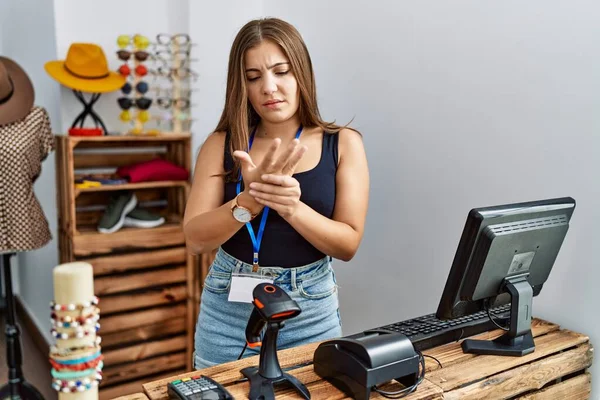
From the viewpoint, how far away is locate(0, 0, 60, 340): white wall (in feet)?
9.61

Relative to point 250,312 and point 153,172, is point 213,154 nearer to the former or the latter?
point 250,312

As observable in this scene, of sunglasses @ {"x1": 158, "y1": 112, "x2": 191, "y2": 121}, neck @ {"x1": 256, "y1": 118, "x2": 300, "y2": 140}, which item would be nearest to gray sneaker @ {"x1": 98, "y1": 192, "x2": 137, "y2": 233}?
sunglasses @ {"x1": 158, "y1": 112, "x2": 191, "y2": 121}

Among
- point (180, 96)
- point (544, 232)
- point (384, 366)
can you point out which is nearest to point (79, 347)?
point (384, 366)

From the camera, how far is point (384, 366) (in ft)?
3.68

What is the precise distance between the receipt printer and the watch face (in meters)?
0.35

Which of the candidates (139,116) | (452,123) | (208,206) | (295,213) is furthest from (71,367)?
(139,116)

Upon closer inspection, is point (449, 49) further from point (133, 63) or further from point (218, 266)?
point (133, 63)

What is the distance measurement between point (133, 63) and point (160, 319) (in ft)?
4.45

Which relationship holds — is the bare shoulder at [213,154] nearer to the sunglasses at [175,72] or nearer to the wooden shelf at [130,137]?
the wooden shelf at [130,137]

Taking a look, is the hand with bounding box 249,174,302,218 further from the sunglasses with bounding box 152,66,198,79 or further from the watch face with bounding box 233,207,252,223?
the sunglasses with bounding box 152,66,198,79

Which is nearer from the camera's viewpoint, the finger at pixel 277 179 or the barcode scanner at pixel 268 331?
the barcode scanner at pixel 268 331

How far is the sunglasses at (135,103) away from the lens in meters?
2.76

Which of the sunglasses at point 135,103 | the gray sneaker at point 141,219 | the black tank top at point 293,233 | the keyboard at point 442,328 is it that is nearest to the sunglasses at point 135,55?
the sunglasses at point 135,103

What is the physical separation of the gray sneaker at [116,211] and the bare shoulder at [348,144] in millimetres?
1579
